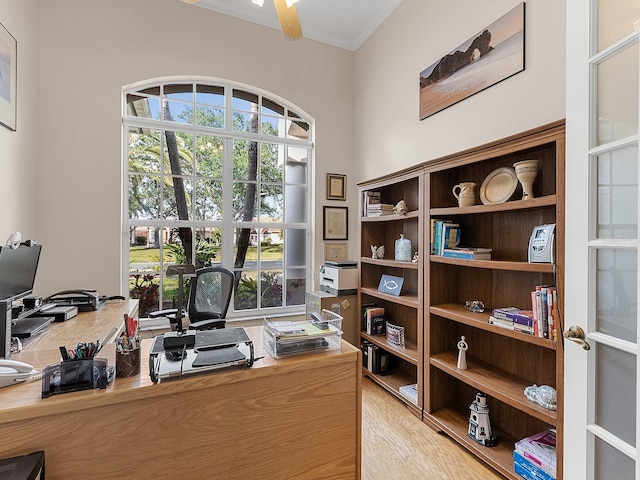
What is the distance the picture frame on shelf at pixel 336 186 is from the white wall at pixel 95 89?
1428 mm

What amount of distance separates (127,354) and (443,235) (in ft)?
6.49

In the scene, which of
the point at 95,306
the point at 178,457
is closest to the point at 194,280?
the point at 95,306

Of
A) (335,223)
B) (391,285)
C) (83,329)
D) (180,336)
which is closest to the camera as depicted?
(180,336)

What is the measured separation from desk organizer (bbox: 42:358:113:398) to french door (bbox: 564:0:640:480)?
1.76m

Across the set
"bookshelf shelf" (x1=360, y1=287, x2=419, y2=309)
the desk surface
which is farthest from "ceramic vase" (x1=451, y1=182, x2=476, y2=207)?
the desk surface

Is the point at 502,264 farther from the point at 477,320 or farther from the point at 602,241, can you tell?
the point at 602,241

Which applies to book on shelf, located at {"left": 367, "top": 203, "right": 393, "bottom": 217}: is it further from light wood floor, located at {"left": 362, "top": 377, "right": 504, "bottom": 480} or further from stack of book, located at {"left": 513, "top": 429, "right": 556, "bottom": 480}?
stack of book, located at {"left": 513, "top": 429, "right": 556, "bottom": 480}

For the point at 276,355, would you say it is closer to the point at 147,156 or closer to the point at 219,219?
the point at 219,219

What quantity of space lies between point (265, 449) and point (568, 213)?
1.56 meters

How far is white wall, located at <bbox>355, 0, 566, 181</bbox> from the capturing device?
1859mm

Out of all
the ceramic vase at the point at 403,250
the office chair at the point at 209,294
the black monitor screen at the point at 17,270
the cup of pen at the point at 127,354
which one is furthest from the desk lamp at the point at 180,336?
the ceramic vase at the point at 403,250

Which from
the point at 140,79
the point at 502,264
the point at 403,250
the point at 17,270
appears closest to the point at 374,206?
the point at 403,250

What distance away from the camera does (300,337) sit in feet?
4.32

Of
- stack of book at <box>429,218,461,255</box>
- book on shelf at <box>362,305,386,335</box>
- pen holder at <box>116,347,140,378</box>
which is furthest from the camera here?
book on shelf at <box>362,305,386,335</box>
